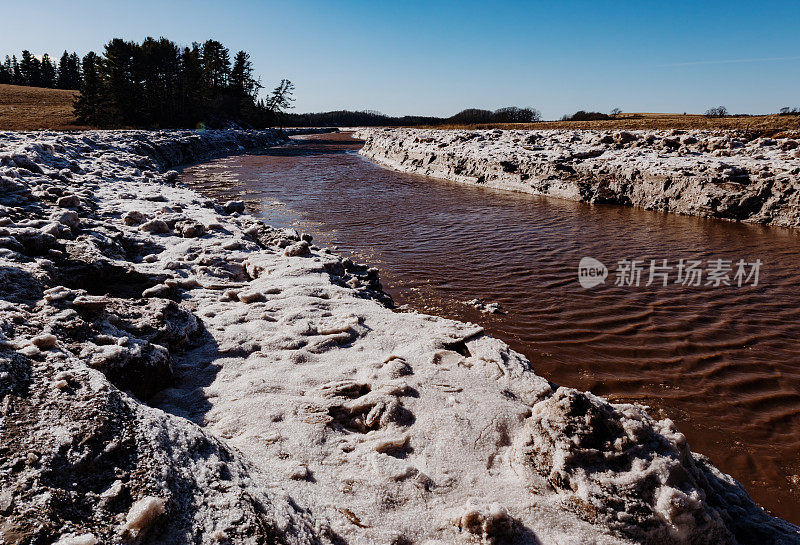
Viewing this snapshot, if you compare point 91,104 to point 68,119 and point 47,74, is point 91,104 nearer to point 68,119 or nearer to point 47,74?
point 68,119

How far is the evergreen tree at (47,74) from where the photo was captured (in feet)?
217

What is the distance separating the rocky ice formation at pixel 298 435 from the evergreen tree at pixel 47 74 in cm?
8832

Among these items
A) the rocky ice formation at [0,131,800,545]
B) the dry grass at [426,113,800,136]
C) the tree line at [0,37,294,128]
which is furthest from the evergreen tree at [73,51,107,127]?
the rocky ice formation at [0,131,800,545]

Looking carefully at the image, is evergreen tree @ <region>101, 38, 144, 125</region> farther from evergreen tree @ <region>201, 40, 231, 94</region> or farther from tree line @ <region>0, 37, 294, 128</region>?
evergreen tree @ <region>201, 40, 231, 94</region>

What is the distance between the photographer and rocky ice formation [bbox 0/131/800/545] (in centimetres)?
170

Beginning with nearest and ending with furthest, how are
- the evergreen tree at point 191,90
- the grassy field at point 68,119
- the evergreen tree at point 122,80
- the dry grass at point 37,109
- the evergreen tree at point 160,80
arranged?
the grassy field at point 68,119, the dry grass at point 37,109, the evergreen tree at point 122,80, the evergreen tree at point 160,80, the evergreen tree at point 191,90

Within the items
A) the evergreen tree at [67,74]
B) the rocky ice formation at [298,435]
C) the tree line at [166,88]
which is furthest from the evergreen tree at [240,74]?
the rocky ice formation at [298,435]

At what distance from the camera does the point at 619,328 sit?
534 centimetres

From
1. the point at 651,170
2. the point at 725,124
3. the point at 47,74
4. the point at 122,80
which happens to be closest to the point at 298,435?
the point at 651,170

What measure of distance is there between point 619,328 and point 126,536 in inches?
216

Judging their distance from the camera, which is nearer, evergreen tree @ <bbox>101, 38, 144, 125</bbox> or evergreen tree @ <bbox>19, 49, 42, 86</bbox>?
evergreen tree @ <bbox>101, 38, 144, 125</bbox>

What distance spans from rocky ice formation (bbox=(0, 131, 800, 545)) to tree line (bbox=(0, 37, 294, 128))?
40398 mm

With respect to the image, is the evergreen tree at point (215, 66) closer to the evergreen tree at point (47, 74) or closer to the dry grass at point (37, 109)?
the dry grass at point (37, 109)

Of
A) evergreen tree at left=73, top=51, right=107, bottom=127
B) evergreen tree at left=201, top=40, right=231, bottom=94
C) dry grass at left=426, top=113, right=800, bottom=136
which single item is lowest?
dry grass at left=426, top=113, right=800, bottom=136
